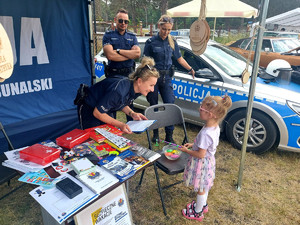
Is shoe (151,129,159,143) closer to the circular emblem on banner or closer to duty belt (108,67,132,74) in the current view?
duty belt (108,67,132,74)

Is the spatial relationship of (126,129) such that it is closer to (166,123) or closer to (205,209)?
(166,123)

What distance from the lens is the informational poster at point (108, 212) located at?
1522 millimetres

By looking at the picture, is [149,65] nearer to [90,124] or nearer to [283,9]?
[90,124]

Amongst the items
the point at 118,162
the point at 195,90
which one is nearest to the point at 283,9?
the point at 195,90

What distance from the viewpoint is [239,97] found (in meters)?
3.25

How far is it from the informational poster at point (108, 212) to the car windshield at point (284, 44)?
7.01 metres

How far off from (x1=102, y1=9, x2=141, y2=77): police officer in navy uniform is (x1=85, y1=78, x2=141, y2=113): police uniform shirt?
106 cm

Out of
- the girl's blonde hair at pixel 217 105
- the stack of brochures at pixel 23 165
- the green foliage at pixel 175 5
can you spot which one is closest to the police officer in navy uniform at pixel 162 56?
the girl's blonde hair at pixel 217 105

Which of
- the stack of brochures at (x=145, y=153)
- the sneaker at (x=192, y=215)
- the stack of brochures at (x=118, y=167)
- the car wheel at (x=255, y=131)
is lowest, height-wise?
the sneaker at (x=192, y=215)

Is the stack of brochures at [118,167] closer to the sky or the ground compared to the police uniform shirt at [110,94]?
closer to the ground

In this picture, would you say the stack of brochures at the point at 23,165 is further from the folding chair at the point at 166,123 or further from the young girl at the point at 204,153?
the young girl at the point at 204,153

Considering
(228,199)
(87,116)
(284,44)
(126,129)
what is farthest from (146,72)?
(284,44)

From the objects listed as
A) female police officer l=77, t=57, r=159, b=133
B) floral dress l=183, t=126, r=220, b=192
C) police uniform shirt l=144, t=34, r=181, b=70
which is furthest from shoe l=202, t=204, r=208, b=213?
police uniform shirt l=144, t=34, r=181, b=70

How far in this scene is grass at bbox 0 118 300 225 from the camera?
224cm
